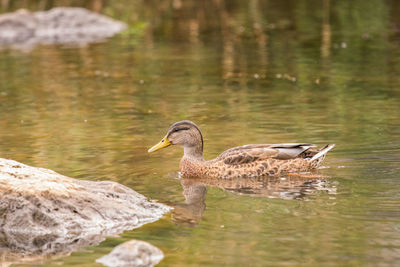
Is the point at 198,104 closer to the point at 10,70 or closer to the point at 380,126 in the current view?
the point at 380,126

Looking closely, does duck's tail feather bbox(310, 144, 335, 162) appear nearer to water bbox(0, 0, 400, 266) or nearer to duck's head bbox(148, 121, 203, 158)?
water bbox(0, 0, 400, 266)

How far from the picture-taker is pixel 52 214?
873cm

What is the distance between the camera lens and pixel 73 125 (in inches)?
597

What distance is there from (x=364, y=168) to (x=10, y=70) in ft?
44.6

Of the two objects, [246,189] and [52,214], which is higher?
[52,214]

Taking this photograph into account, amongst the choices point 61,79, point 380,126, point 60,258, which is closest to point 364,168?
point 380,126

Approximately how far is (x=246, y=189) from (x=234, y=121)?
420cm

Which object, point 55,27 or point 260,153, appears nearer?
point 260,153

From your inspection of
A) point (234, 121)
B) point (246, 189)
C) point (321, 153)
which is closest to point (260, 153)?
point (321, 153)

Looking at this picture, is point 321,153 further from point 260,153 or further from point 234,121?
point 234,121

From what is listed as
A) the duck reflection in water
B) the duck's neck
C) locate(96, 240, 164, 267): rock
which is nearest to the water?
the duck reflection in water

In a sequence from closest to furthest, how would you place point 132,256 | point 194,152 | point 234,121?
point 132,256 < point 194,152 < point 234,121

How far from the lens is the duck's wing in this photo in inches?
452

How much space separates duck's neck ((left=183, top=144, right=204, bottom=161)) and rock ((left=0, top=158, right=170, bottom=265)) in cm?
277
